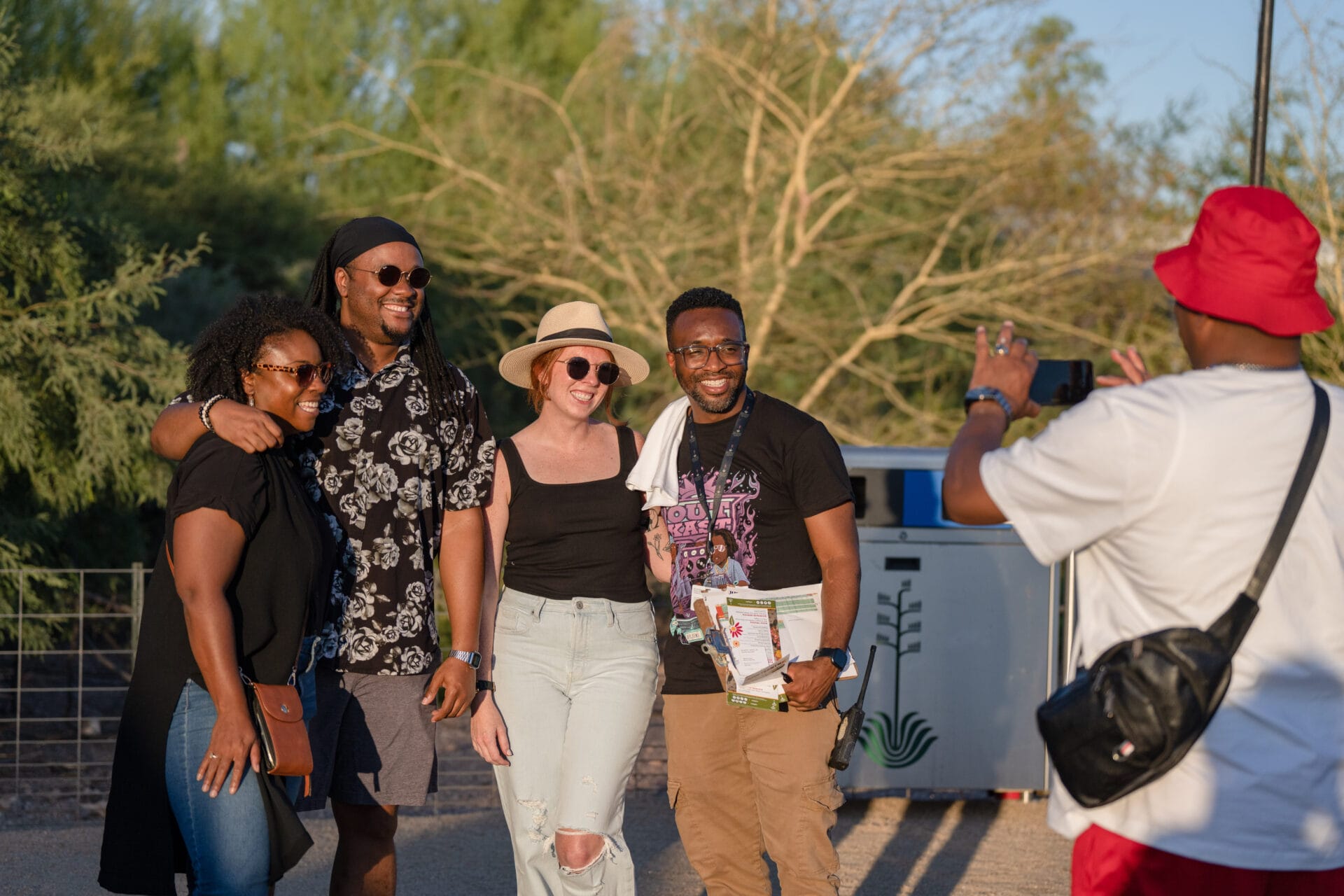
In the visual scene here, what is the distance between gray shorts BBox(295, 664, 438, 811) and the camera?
3477mm

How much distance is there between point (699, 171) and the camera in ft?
40.1

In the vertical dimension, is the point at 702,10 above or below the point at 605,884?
above

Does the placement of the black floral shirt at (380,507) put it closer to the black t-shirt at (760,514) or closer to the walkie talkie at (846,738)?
the black t-shirt at (760,514)

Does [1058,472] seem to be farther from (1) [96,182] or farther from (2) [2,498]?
(1) [96,182]

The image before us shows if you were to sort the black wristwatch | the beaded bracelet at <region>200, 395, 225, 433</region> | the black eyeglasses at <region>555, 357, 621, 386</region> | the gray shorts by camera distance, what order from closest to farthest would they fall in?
the beaded bracelet at <region>200, 395, 225, 433</region> < the gray shorts < the black wristwatch < the black eyeglasses at <region>555, 357, 621, 386</region>

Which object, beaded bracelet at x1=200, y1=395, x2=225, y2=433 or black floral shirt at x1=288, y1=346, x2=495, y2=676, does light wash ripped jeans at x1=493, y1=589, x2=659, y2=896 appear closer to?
black floral shirt at x1=288, y1=346, x2=495, y2=676

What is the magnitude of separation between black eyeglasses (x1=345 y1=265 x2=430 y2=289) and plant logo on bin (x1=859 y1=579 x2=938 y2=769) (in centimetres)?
346

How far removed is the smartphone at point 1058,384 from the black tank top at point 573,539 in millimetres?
1421

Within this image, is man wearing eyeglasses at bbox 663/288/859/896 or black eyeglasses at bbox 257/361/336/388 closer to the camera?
black eyeglasses at bbox 257/361/336/388

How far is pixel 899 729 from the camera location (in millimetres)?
6449

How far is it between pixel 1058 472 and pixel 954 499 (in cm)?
23

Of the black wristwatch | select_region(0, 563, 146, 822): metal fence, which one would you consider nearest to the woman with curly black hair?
the black wristwatch

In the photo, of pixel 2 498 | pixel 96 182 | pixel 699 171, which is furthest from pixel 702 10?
pixel 2 498

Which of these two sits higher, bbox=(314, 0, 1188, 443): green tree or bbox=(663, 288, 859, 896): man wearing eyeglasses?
bbox=(314, 0, 1188, 443): green tree
